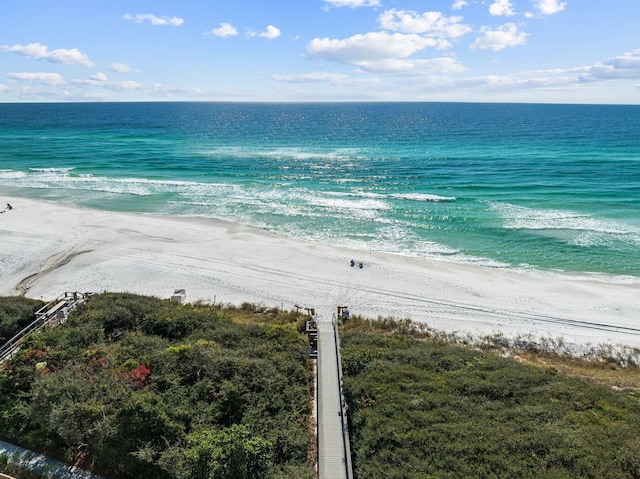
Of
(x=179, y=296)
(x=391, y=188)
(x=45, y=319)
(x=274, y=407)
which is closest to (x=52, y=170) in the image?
(x=391, y=188)

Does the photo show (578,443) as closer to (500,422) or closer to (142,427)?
(500,422)

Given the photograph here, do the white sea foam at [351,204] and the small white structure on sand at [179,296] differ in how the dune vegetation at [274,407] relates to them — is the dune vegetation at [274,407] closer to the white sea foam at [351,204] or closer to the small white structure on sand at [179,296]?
the small white structure on sand at [179,296]

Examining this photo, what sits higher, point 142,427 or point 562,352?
point 142,427

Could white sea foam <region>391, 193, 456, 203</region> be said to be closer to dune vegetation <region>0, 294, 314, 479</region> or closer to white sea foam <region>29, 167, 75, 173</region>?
dune vegetation <region>0, 294, 314, 479</region>

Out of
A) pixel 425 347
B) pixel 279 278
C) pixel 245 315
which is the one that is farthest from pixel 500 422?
pixel 279 278

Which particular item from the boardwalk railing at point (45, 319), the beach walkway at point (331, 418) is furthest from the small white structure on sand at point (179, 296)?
the beach walkway at point (331, 418)

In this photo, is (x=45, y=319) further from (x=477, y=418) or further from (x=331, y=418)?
(x=477, y=418)

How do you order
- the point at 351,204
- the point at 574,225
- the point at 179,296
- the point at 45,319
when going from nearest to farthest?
1. the point at 45,319
2. the point at 179,296
3. the point at 574,225
4. the point at 351,204
